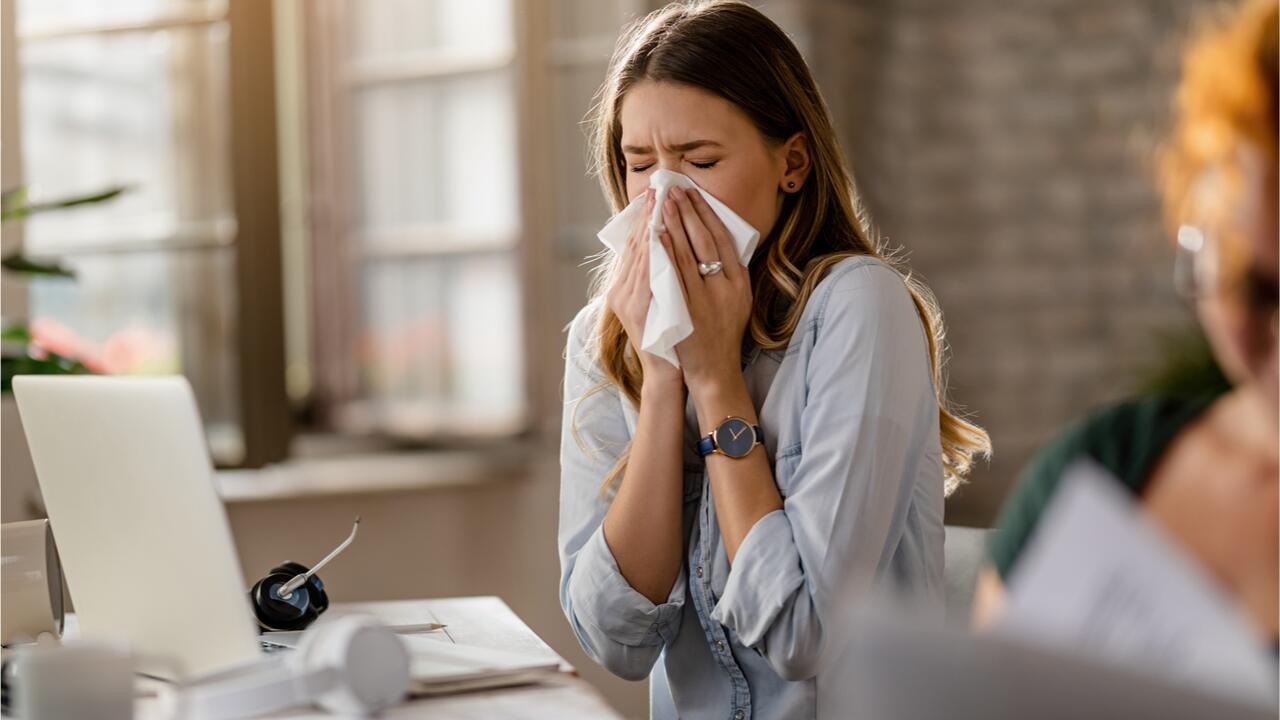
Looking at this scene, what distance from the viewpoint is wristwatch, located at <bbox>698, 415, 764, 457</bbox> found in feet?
4.09

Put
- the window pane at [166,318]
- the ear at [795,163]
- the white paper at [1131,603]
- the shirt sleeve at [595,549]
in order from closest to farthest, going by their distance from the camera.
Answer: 1. the white paper at [1131,603]
2. the shirt sleeve at [595,549]
3. the ear at [795,163]
4. the window pane at [166,318]

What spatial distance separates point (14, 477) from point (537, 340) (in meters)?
1.21

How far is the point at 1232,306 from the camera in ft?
2.49

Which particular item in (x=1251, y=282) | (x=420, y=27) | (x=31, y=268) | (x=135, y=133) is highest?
(x=420, y=27)

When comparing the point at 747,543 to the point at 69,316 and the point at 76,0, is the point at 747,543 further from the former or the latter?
the point at 76,0

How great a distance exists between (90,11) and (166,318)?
669 millimetres

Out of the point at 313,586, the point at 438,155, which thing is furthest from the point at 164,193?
the point at 313,586

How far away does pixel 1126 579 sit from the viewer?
45cm

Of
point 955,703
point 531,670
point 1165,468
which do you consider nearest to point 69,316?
point 531,670

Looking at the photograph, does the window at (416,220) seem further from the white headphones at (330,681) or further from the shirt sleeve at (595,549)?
the white headphones at (330,681)

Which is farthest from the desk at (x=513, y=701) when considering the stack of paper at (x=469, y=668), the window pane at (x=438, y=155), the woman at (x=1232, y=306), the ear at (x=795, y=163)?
the window pane at (x=438, y=155)

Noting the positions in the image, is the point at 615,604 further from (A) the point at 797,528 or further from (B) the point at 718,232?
(B) the point at 718,232

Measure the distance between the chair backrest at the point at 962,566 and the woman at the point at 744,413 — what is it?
8 cm

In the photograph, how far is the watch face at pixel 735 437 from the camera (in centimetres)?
125
